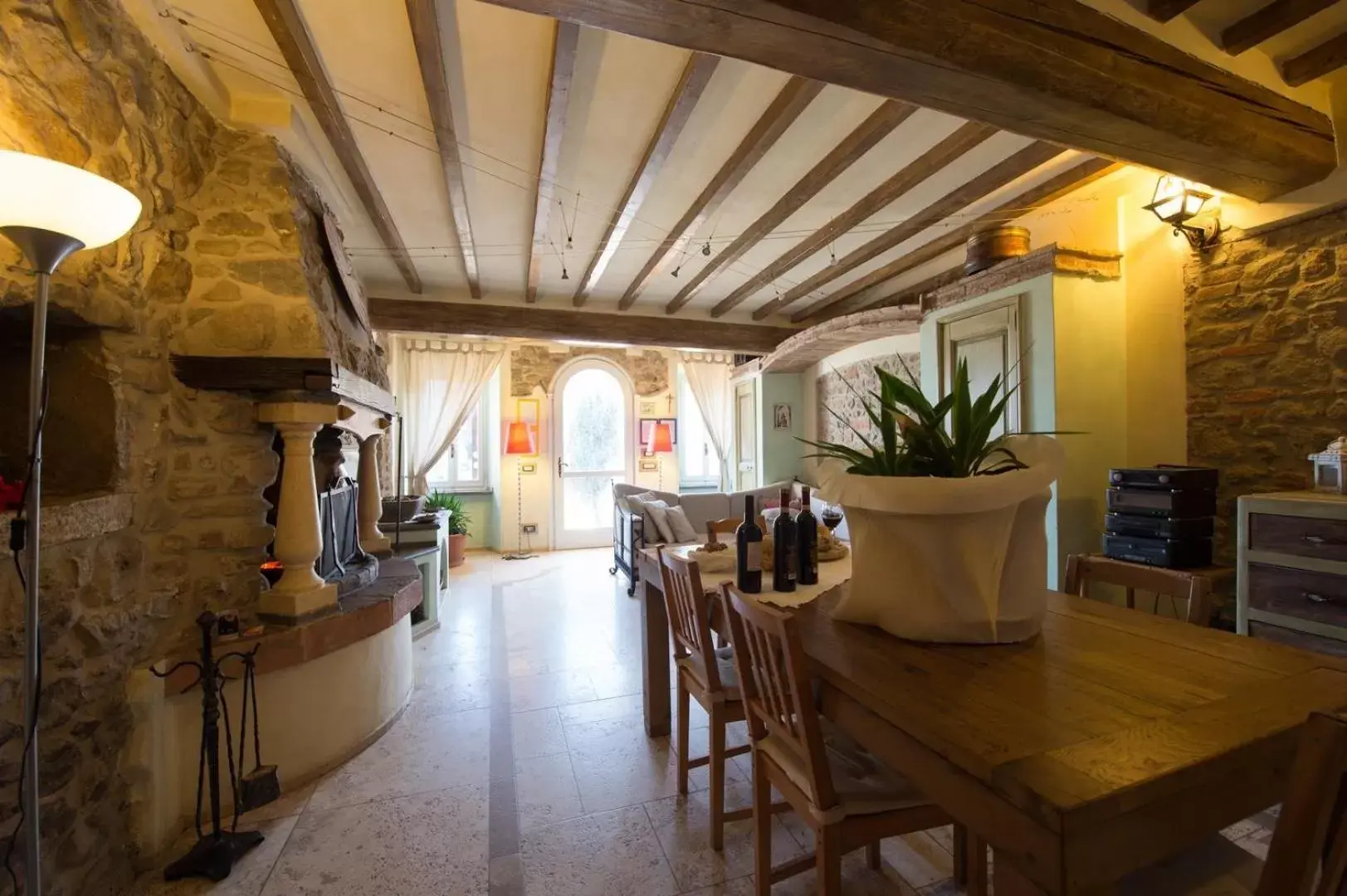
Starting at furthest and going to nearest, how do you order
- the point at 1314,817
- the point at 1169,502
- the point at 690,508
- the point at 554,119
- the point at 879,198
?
the point at 690,508 → the point at 879,198 → the point at 1169,502 → the point at 554,119 → the point at 1314,817

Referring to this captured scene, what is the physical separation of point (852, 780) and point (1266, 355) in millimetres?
2905

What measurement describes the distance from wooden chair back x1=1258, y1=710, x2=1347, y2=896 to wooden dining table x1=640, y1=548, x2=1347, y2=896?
0.07 meters

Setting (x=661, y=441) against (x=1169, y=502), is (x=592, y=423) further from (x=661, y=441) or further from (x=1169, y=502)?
(x=1169, y=502)

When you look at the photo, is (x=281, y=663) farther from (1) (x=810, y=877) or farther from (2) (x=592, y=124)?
(2) (x=592, y=124)

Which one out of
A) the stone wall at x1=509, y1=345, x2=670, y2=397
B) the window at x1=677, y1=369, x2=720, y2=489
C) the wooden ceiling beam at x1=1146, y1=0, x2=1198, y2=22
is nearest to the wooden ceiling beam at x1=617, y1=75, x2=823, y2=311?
the wooden ceiling beam at x1=1146, y1=0, x2=1198, y2=22

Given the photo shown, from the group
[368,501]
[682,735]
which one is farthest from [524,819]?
[368,501]

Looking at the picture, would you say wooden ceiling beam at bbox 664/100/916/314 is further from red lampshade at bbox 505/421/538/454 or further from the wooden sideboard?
red lampshade at bbox 505/421/538/454

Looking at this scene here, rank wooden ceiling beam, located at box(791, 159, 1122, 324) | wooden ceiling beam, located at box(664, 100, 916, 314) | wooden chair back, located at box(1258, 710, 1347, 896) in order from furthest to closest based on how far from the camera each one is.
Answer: wooden ceiling beam, located at box(791, 159, 1122, 324) < wooden ceiling beam, located at box(664, 100, 916, 314) < wooden chair back, located at box(1258, 710, 1347, 896)

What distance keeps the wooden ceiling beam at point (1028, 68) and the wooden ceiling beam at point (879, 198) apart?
0.51 meters

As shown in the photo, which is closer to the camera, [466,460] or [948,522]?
[948,522]

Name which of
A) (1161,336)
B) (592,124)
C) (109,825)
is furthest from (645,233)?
(109,825)

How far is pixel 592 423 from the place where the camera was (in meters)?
7.55

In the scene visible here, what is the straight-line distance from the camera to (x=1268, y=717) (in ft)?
2.80

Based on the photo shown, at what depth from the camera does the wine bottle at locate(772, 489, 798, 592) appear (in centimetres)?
169
